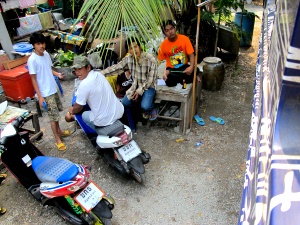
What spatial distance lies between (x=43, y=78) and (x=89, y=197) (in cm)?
207

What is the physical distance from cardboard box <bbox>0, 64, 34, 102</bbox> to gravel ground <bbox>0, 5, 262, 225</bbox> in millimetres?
903

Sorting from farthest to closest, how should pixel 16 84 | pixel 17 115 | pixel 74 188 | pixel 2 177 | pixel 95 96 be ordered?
1. pixel 16 84
2. pixel 17 115
3. pixel 2 177
4. pixel 95 96
5. pixel 74 188

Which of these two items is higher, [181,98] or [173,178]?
[181,98]

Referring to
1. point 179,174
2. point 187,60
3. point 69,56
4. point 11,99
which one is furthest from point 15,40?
point 179,174

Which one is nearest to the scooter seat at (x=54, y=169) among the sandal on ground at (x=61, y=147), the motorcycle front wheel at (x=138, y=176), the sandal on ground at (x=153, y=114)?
the motorcycle front wheel at (x=138, y=176)

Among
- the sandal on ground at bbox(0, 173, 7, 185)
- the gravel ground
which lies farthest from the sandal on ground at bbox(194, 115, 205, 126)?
the sandal on ground at bbox(0, 173, 7, 185)

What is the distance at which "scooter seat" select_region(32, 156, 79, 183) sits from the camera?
262cm

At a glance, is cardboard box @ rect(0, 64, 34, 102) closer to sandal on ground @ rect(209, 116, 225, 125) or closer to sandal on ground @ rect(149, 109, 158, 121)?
sandal on ground @ rect(149, 109, 158, 121)

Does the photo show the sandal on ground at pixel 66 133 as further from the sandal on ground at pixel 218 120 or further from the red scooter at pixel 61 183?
the sandal on ground at pixel 218 120

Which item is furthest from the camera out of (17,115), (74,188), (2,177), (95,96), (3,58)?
(3,58)

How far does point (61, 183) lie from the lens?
261cm

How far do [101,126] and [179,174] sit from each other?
124 centimetres

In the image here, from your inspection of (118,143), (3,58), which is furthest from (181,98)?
(3,58)

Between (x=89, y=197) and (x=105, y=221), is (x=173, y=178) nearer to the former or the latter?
(x=105, y=221)
